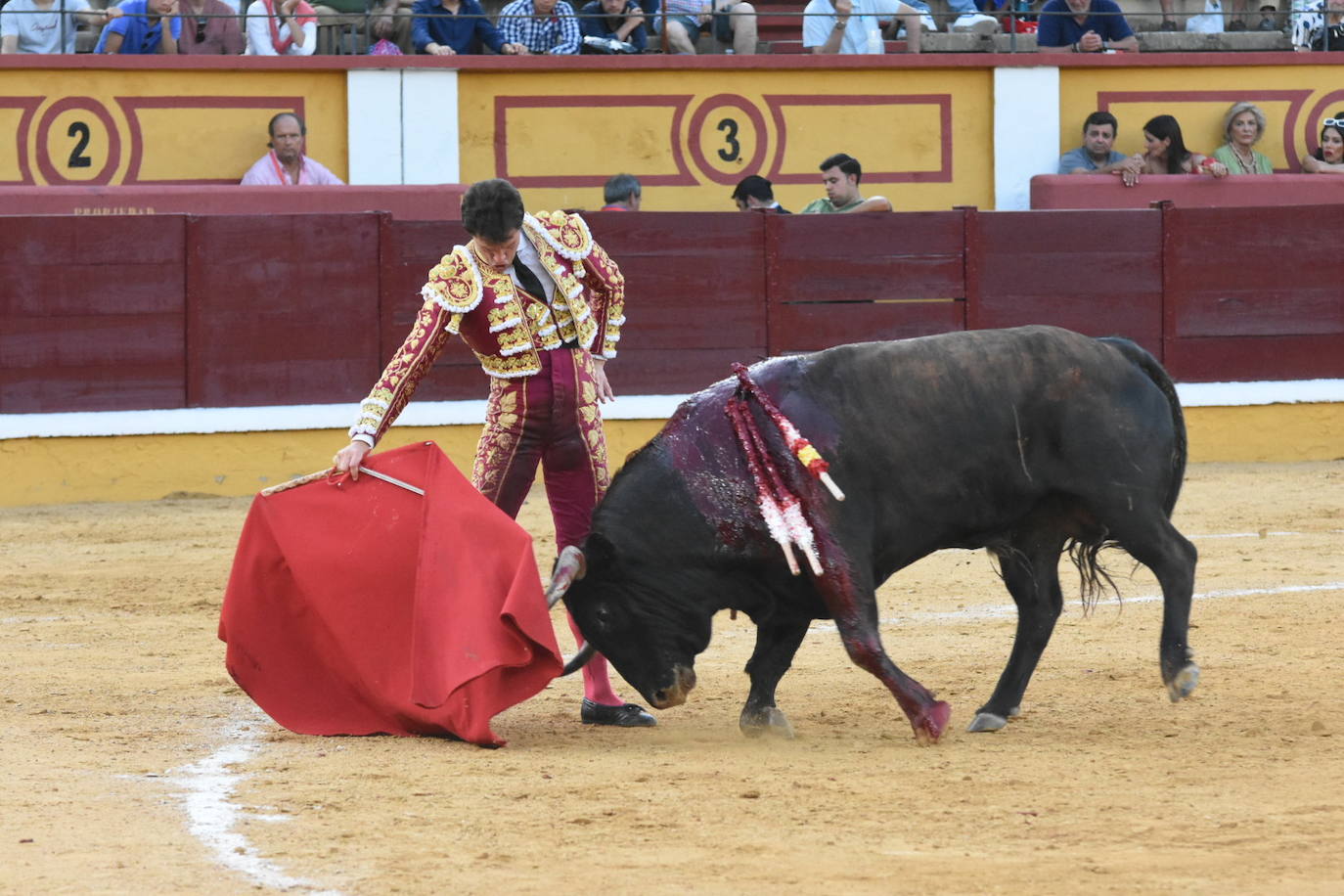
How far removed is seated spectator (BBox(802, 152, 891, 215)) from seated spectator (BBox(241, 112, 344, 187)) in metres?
2.33

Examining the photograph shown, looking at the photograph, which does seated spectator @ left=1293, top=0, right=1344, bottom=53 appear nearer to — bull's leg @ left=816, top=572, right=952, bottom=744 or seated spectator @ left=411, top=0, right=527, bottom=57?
seated spectator @ left=411, top=0, right=527, bottom=57

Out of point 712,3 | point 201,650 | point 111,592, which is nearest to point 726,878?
point 201,650

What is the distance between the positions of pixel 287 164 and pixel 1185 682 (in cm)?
627

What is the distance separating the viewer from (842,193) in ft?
30.0

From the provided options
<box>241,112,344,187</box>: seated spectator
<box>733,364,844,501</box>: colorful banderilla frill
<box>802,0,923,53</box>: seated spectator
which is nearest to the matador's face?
<box>733,364,844,501</box>: colorful banderilla frill

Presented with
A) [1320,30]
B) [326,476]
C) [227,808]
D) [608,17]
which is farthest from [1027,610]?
[1320,30]

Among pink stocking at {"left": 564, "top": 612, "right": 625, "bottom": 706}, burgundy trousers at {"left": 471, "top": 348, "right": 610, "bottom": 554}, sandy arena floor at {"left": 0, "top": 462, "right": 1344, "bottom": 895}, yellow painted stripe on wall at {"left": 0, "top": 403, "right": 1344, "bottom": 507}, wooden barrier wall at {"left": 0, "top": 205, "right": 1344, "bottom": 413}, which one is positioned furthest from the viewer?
wooden barrier wall at {"left": 0, "top": 205, "right": 1344, "bottom": 413}

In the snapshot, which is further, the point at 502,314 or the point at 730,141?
the point at 730,141

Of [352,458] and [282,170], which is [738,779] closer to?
[352,458]

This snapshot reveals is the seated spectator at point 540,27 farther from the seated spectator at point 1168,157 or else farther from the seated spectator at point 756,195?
the seated spectator at point 1168,157

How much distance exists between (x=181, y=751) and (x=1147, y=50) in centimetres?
789

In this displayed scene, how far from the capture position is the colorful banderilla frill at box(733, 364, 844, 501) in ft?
12.7

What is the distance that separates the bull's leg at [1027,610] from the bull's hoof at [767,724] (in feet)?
1.29

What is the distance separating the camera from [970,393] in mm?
3986
